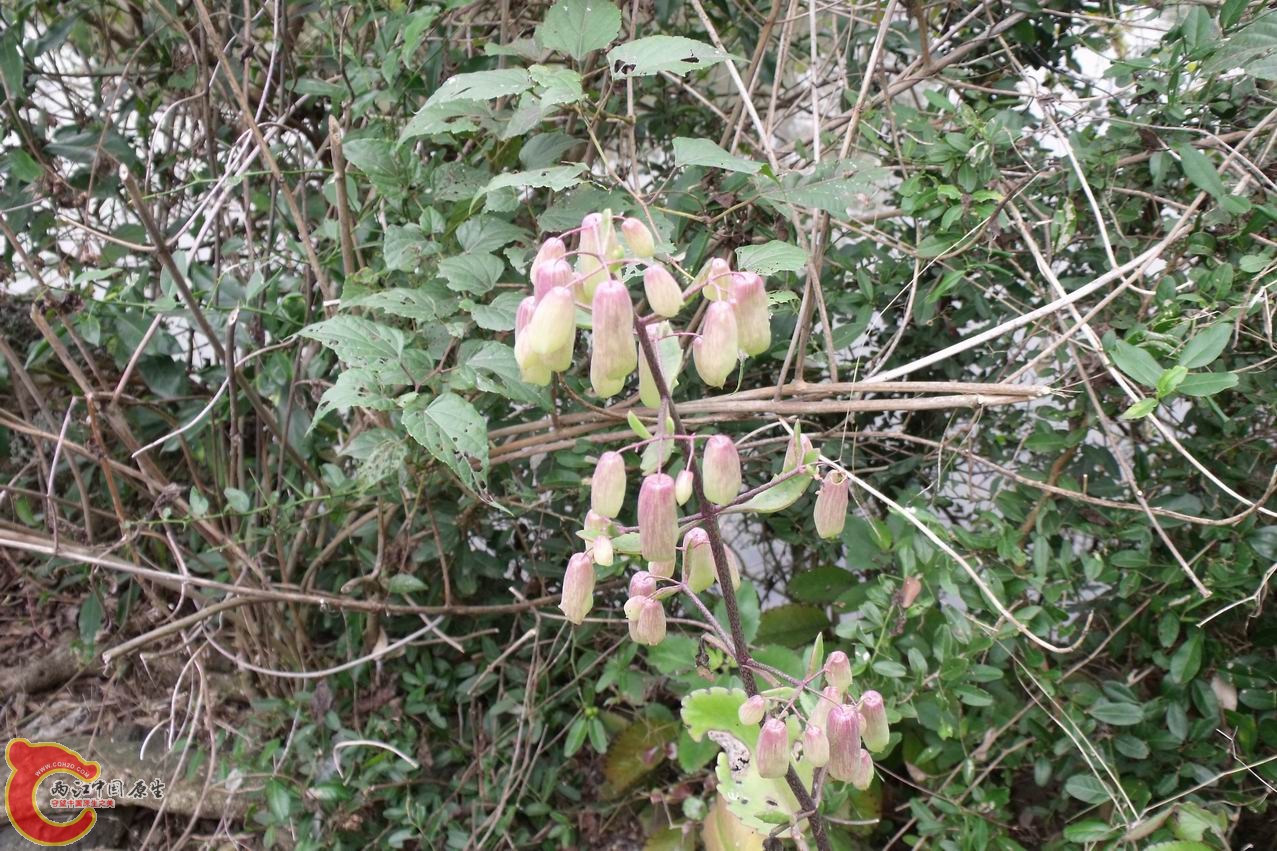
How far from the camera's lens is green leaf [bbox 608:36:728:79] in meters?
0.87

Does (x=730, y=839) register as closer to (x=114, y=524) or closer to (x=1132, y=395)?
(x=1132, y=395)

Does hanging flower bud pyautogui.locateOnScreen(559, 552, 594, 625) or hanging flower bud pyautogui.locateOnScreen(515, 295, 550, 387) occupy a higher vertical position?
hanging flower bud pyautogui.locateOnScreen(515, 295, 550, 387)

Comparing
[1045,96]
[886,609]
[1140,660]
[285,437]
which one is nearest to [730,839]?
[886,609]

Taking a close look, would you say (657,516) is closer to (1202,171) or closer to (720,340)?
(720,340)

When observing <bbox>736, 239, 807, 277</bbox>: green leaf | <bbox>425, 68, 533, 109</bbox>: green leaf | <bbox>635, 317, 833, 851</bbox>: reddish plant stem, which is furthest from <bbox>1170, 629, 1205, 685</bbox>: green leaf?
<bbox>425, 68, 533, 109</bbox>: green leaf

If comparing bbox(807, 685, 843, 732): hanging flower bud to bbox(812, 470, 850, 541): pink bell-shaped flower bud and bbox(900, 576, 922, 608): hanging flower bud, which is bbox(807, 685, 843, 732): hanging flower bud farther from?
bbox(900, 576, 922, 608): hanging flower bud

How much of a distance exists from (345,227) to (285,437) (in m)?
0.35

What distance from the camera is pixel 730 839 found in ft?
3.66

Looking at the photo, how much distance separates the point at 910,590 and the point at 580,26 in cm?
76

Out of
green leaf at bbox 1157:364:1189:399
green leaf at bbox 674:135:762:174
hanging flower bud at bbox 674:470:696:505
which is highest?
green leaf at bbox 674:135:762:174

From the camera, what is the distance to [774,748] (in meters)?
0.63

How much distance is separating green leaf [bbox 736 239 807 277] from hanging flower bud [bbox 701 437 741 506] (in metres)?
0.35

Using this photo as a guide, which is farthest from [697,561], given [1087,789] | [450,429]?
[1087,789]

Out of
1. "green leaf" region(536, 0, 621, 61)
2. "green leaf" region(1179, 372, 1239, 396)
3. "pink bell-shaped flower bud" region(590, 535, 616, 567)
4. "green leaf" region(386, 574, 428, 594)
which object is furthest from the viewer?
"green leaf" region(386, 574, 428, 594)
